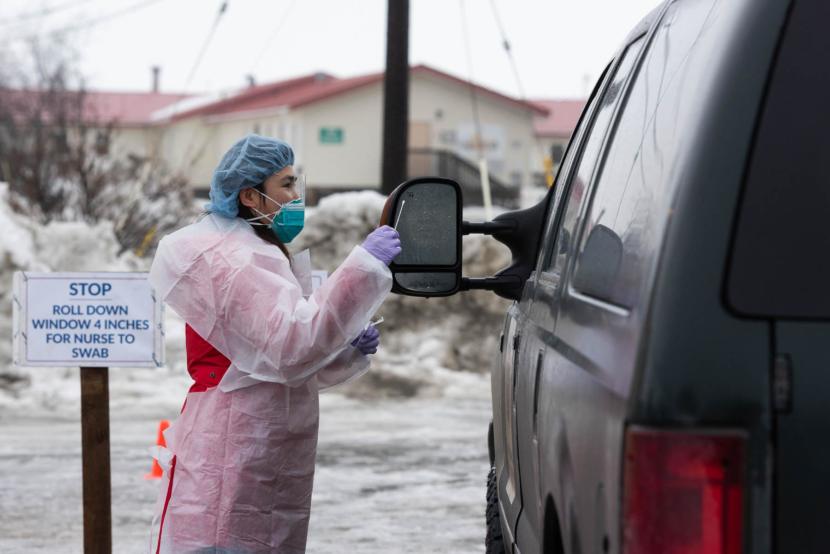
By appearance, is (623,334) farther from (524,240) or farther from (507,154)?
(507,154)

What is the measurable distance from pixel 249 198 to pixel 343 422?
7115 mm

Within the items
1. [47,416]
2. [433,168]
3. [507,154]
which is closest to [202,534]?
[47,416]

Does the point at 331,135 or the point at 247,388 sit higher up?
the point at 331,135

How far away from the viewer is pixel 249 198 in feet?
14.4

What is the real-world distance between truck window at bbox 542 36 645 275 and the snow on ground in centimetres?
336

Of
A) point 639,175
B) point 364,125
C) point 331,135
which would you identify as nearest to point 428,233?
point 639,175

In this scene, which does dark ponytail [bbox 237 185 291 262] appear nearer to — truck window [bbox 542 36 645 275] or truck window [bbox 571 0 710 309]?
truck window [bbox 542 36 645 275]

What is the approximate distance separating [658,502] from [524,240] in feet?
7.80

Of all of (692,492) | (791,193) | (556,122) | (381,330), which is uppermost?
(556,122)

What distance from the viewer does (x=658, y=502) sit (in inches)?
80.9

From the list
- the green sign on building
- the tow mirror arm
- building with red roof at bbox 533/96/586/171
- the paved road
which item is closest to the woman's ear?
the tow mirror arm

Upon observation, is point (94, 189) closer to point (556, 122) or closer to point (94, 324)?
point (94, 324)

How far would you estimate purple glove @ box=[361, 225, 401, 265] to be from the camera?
3.99 meters

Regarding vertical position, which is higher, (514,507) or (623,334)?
(623,334)
